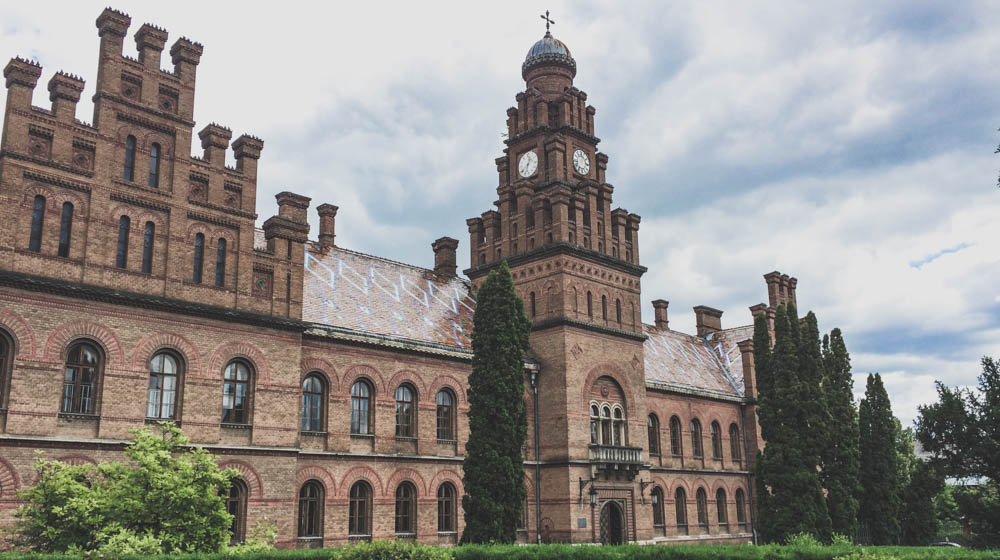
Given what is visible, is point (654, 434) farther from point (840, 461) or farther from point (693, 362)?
point (840, 461)

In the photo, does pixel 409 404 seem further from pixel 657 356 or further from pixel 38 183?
pixel 657 356

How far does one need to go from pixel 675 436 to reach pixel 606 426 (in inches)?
391

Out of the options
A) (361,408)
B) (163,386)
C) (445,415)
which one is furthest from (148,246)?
(445,415)

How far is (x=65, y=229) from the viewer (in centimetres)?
2491

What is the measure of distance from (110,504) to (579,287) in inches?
973

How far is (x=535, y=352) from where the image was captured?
39.8 metres

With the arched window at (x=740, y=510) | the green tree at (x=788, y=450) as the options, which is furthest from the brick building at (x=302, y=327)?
the green tree at (x=788, y=450)

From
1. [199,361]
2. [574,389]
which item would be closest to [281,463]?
[199,361]

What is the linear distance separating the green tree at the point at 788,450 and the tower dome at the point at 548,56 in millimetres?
18671

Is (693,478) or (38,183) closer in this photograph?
(38,183)

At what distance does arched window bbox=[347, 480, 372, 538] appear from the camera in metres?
31.2

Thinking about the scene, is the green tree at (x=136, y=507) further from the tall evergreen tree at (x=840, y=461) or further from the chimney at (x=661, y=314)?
the chimney at (x=661, y=314)

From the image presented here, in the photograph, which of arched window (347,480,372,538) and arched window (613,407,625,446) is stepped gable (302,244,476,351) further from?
arched window (613,407,625,446)

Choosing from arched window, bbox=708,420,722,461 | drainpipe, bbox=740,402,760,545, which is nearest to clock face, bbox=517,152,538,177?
arched window, bbox=708,420,722,461
